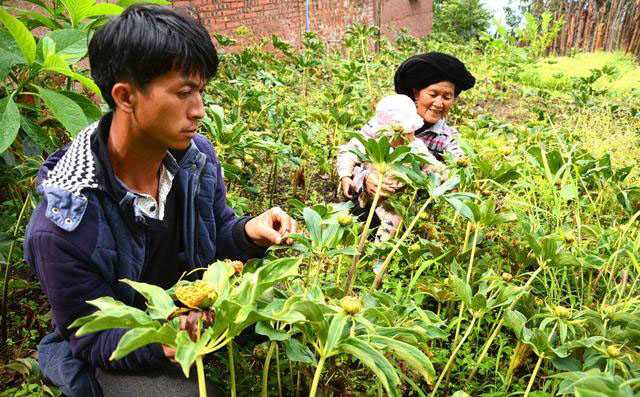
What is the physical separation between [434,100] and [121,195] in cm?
189

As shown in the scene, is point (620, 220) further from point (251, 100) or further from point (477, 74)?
point (477, 74)

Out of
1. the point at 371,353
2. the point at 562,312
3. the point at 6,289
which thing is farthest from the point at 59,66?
the point at 562,312

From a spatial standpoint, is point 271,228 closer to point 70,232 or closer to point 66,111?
point 70,232

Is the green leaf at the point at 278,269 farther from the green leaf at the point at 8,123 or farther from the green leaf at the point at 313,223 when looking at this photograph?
the green leaf at the point at 8,123

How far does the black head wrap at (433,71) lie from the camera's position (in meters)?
2.83

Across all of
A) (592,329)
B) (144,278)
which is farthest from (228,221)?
(592,329)

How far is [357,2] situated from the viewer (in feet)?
29.6

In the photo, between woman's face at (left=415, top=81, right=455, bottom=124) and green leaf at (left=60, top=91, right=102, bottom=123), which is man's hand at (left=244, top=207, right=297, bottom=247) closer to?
green leaf at (left=60, top=91, right=102, bottom=123)

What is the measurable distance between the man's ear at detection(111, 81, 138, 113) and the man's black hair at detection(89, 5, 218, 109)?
16 millimetres

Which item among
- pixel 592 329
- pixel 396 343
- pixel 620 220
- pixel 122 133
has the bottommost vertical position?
pixel 620 220

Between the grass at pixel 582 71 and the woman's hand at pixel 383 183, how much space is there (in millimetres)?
5723

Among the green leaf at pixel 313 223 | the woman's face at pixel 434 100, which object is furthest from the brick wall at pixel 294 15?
the green leaf at pixel 313 223

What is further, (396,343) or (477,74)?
(477,74)

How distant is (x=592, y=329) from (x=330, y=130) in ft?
8.24
